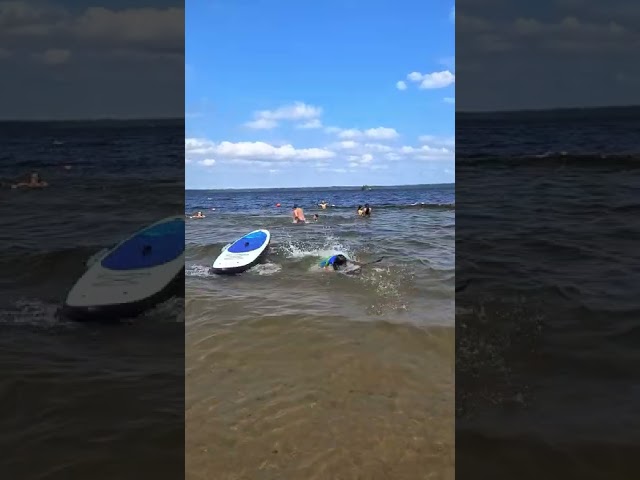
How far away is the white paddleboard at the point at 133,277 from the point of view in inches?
265

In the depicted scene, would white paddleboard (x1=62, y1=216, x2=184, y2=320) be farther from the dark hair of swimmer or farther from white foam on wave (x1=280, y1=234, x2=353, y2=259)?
white foam on wave (x1=280, y1=234, x2=353, y2=259)

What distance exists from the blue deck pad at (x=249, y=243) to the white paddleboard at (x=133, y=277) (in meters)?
3.00

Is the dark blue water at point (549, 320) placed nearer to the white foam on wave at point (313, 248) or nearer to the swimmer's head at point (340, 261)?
the swimmer's head at point (340, 261)

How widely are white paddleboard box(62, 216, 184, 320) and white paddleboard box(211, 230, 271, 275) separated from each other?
2153 millimetres

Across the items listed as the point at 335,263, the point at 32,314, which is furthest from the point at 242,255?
the point at 32,314

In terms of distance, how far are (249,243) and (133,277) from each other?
16.1 feet

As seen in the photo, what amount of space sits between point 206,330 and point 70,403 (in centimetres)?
225

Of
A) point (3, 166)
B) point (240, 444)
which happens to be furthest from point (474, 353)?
point (3, 166)

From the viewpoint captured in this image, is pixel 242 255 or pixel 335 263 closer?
pixel 335 263

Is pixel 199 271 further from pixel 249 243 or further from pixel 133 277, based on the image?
pixel 133 277

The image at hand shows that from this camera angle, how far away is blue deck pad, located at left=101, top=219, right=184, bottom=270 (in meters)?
7.83

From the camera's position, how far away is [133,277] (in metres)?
7.48

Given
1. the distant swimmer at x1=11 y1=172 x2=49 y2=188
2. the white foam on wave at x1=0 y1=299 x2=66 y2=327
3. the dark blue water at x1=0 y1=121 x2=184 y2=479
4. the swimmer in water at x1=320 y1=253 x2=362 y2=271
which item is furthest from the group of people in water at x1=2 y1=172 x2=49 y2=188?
the swimmer in water at x1=320 y1=253 x2=362 y2=271

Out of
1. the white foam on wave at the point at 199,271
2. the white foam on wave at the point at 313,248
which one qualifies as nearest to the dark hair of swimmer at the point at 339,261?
the white foam on wave at the point at 313,248
